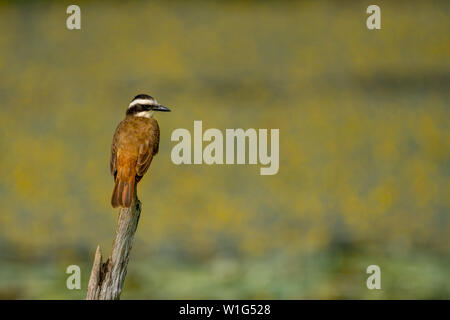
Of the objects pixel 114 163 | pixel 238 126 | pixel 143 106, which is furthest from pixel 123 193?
pixel 238 126

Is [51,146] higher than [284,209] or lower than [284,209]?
higher

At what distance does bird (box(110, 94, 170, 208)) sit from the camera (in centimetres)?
339

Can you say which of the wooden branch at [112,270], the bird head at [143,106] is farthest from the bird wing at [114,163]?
the wooden branch at [112,270]

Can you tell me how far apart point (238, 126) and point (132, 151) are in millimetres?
2599

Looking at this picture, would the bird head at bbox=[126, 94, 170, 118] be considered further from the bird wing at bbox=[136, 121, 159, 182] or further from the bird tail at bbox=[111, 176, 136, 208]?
the bird tail at bbox=[111, 176, 136, 208]

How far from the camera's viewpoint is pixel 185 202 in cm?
584

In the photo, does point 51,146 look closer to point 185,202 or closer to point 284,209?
point 185,202

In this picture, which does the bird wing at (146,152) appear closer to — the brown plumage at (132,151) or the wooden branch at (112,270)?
the brown plumage at (132,151)

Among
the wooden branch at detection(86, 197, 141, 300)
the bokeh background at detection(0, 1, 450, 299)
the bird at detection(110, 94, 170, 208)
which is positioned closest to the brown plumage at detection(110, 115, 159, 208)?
the bird at detection(110, 94, 170, 208)

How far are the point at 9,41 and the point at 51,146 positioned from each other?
1.04 meters

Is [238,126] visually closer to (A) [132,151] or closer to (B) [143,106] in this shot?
(B) [143,106]

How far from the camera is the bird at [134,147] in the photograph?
3395 mm

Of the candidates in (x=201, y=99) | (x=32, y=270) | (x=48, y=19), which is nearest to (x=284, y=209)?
(x=201, y=99)

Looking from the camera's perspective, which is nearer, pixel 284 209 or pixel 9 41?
pixel 284 209
